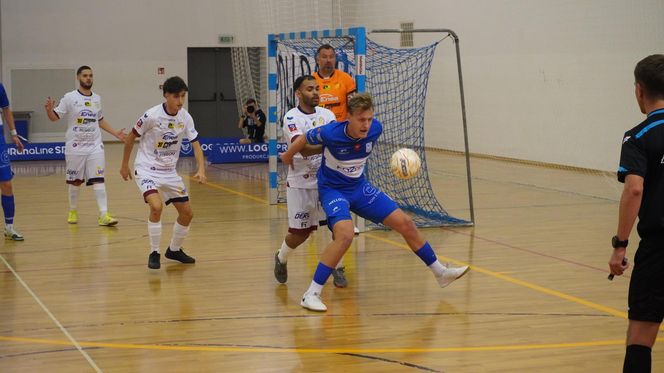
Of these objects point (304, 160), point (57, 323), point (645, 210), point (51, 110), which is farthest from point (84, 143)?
point (645, 210)

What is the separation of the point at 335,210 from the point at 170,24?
20.2 metres

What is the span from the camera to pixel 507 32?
60.0 ft

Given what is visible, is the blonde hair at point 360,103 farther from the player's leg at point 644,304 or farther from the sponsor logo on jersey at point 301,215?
the player's leg at point 644,304

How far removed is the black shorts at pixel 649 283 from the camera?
4.10 m

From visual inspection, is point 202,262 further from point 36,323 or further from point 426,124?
point 426,124

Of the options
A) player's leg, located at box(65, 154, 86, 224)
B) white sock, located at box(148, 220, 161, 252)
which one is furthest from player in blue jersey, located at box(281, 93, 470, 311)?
player's leg, located at box(65, 154, 86, 224)

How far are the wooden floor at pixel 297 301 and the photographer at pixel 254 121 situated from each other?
859cm

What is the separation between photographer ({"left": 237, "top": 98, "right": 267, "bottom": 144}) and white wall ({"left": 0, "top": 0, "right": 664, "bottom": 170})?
1.93 meters

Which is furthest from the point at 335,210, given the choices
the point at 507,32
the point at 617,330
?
the point at 507,32

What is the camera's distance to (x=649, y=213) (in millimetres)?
4117

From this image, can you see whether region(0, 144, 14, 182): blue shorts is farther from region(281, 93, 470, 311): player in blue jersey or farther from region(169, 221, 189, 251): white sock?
region(281, 93, 470, 311): player in blue jersey

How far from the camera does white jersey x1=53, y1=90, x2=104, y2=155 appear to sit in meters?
11.2

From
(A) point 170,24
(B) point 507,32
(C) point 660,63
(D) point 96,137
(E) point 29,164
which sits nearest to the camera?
(C) point 660,63

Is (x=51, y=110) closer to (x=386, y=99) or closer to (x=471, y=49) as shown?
(x=386, y=99)
